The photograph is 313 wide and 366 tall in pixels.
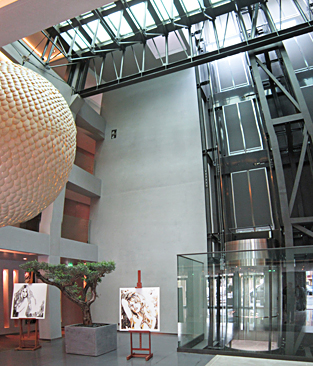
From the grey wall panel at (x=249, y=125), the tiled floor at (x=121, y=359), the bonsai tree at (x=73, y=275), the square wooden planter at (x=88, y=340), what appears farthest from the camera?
the grey wall panel at (x=249, y=125)

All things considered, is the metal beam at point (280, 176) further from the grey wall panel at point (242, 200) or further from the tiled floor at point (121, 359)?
the tiled floor at point (121, 359)

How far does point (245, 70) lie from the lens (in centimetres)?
1762

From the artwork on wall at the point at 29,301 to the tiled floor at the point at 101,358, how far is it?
1.19 metres

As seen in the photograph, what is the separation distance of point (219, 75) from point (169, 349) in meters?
13.9

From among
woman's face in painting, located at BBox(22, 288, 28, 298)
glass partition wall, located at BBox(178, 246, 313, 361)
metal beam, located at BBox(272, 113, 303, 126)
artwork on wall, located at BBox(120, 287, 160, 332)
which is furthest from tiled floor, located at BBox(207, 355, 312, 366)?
metal beam, located at BBox(272, 113, 303, 126)

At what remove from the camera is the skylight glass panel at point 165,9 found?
1434 centimetres

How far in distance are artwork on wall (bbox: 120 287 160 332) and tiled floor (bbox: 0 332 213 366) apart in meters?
0.94

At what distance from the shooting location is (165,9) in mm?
14234

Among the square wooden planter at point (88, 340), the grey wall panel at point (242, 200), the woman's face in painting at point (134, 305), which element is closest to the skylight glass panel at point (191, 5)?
the grey wall panel at point (242, 200)

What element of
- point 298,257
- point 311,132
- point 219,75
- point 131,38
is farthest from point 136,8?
point 298,257

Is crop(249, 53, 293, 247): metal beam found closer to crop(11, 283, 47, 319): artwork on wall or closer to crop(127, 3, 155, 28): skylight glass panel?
crop(127, 3, 155, 28): skylight glass panel

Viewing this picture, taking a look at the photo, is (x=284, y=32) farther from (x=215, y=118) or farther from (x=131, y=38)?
(x=131, y=38)

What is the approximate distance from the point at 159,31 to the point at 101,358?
13911 mm

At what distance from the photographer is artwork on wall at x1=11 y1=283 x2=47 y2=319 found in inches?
453
